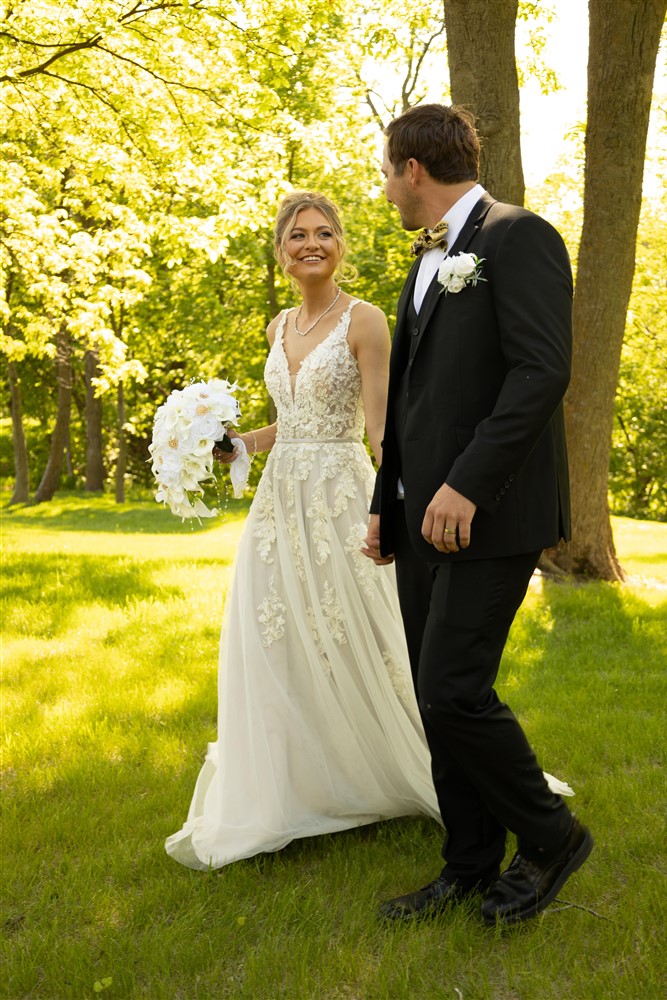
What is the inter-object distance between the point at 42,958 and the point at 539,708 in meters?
3.00

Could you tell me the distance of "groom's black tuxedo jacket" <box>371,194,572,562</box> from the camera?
9.00 feet

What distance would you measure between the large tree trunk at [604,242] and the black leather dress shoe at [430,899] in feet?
17.6

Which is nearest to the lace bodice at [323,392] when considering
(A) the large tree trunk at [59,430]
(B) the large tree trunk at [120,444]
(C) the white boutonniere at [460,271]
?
(C) the white boutonniere at [460,271]

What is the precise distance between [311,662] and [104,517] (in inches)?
658

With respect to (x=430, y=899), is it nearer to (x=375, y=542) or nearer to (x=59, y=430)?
(x=375, y=542)

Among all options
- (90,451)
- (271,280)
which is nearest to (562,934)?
(271,280)

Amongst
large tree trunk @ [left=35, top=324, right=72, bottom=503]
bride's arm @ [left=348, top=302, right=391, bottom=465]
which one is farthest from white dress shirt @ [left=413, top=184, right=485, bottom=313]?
large tree trunk @ [left=35, top=324, right=72, bottom=503]

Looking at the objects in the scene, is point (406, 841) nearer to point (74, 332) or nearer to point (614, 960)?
point (614, 960)

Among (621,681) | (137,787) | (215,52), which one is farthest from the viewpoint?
(215,52)

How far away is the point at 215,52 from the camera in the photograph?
11.2 metres

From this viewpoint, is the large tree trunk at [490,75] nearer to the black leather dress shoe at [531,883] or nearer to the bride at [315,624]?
the bride at [315,624]

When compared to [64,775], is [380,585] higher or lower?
higher

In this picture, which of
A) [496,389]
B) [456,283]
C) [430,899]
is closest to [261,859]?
[430,899]

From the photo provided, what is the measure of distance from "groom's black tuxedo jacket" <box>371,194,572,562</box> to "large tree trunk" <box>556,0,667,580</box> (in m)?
5.27
